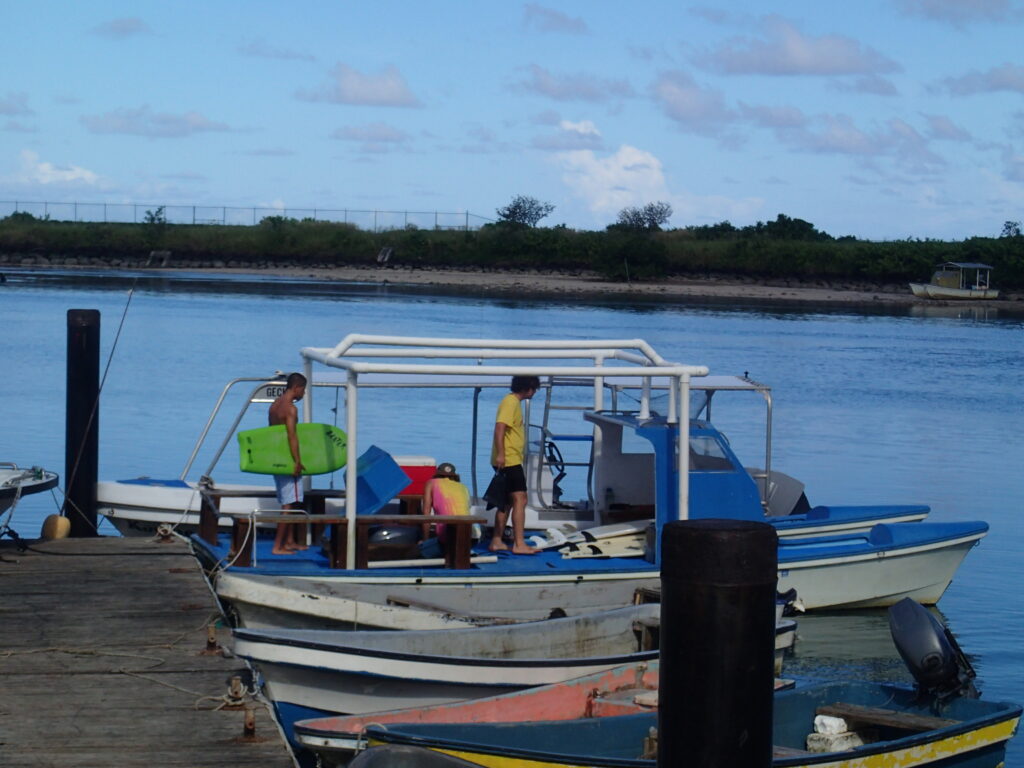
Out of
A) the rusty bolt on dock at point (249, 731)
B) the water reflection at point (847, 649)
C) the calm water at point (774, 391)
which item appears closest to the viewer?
the rusty bolt on dock at point (249, 731)

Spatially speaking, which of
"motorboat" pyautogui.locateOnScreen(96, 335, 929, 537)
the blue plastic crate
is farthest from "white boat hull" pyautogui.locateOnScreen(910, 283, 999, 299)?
the blue plastic crate

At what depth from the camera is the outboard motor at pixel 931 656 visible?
936cm

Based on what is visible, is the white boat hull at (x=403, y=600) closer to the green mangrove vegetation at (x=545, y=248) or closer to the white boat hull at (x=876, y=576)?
the white boat hull at (x=876, y=576)

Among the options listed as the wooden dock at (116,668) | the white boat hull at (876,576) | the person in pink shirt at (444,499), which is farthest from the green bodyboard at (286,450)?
the white boat hull at (876,576)

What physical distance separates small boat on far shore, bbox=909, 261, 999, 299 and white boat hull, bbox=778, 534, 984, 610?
252 ft

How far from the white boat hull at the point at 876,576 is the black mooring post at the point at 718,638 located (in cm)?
822

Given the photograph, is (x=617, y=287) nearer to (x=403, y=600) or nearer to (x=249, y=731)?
(x=403, y=600)

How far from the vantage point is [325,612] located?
10.1 meters

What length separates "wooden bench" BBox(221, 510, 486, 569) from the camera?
1098 centimetres

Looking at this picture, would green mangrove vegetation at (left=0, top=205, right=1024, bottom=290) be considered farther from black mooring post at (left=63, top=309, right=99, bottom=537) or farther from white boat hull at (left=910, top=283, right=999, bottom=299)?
black mooring post at (left=63, top=309, right=99, bottom=537)

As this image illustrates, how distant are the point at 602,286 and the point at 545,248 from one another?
637 cm

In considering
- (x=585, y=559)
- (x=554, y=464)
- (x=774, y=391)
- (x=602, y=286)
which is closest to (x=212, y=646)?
(x=585, y=559)

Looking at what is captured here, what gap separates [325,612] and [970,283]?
87192mm

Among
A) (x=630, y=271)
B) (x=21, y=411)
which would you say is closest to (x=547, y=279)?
(x=630, y=271)
